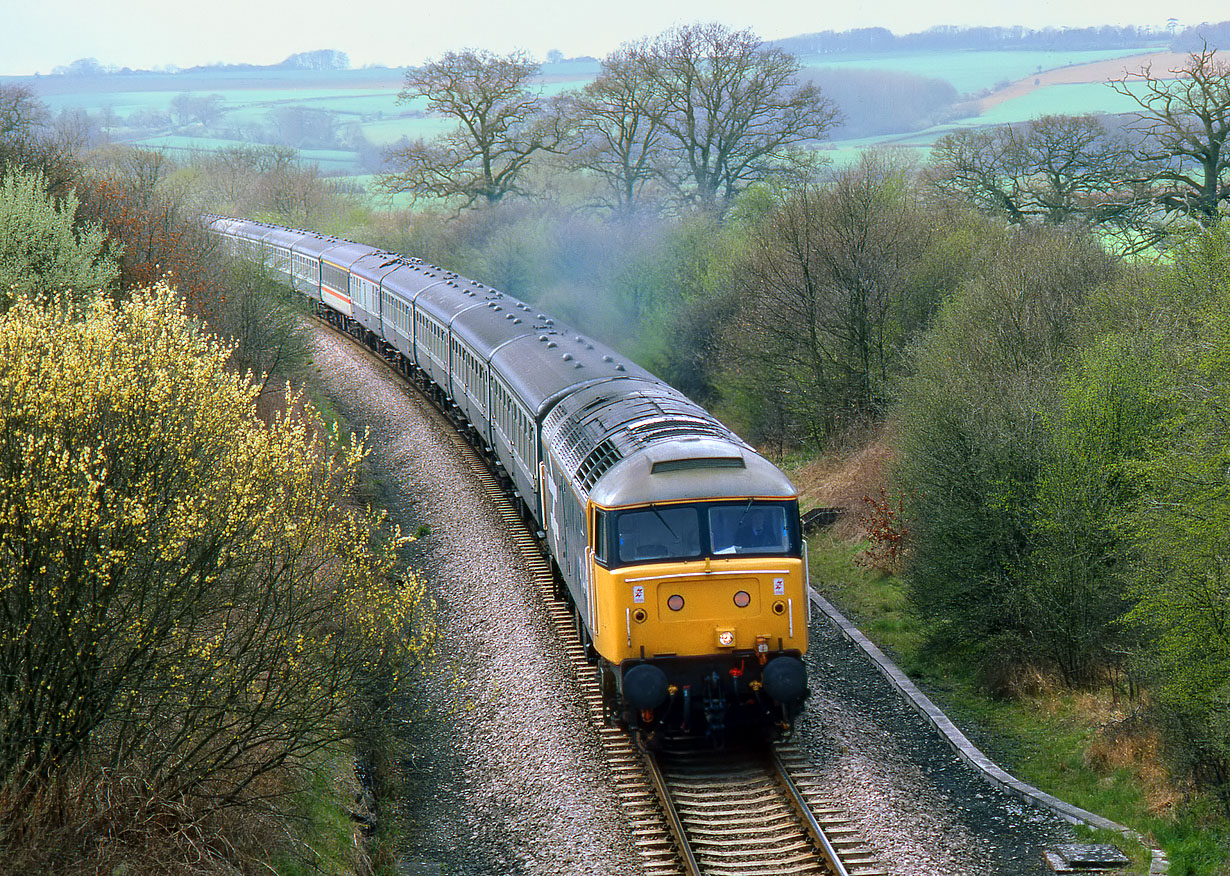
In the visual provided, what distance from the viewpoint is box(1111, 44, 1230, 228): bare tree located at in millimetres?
→ 25188

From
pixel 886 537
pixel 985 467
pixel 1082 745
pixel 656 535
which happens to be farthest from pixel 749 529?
pixel 886 537

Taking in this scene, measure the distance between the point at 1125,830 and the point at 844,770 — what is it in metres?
2.68

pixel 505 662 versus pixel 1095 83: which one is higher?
pixel 1095 83

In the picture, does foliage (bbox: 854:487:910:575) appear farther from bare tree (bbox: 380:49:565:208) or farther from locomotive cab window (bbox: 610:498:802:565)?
bare tree (bbox: 380:49:565:208)

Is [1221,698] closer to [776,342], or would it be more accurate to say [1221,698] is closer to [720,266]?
[776,342]

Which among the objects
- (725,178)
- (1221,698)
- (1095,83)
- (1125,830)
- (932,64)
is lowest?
(1125,830)

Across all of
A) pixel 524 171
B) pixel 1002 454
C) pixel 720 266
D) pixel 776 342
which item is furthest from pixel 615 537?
pixel 524 171

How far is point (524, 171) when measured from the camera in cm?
5475

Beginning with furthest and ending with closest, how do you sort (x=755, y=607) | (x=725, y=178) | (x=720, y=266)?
(x=725, y=178) → (x=720, y=266) → (x=755, y=607)

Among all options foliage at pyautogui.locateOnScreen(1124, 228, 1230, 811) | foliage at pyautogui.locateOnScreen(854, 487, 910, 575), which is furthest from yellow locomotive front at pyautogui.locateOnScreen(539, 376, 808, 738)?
foliage at pyautogui.locateOnScreen(854, 487, 910, 575)

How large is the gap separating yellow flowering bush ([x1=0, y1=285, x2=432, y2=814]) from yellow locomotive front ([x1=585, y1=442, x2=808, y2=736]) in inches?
94.8

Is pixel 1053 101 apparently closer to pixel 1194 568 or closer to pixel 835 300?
pixel 835 300

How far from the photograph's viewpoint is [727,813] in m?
10.9

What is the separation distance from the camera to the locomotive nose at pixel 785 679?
11.4 meters
